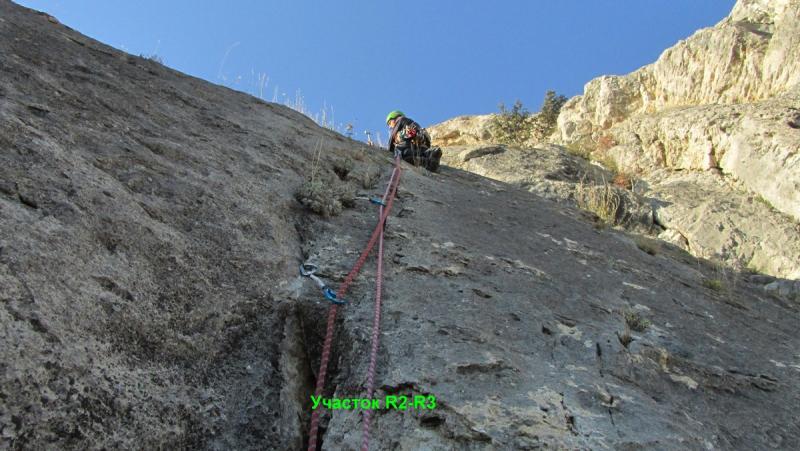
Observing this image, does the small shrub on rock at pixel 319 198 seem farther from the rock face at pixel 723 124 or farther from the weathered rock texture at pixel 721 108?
the weathered rock texture at pixel 721 108

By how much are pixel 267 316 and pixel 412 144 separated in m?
5.32

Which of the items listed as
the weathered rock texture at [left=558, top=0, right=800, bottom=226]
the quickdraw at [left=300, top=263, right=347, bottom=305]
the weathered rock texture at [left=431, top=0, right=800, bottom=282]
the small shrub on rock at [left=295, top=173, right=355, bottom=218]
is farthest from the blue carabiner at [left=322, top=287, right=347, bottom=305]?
the weathered rock texture at [left=558, top=0, right=800, bottom=226]

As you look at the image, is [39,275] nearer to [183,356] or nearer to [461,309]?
[183,356]

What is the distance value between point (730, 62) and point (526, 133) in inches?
219

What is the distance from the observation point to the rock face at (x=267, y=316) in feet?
6.75

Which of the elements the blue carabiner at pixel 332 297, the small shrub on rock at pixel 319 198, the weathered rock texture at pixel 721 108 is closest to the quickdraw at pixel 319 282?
the blue carabiner at pixel 332 297

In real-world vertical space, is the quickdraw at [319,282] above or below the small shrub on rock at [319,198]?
below

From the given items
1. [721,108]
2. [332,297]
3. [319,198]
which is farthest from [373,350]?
[721,108]

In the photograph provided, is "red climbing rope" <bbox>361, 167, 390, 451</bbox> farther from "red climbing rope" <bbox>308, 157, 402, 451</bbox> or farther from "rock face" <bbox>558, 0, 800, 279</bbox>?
"rock face" <bbox>558, 0, 800, 279</bbox>

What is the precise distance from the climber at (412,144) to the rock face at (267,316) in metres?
2.49

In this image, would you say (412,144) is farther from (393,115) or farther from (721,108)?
(721,108)

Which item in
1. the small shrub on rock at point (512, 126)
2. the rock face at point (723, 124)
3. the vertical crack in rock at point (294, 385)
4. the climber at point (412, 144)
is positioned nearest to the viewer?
the vertical crack in rock at point (294, 385)

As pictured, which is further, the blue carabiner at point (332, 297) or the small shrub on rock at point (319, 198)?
the small shrub on rock at point (319, 198)

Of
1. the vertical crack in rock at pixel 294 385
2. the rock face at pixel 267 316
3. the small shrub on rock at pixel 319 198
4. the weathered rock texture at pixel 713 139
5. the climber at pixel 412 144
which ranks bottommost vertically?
the vertical crack in rock at pixel 294 385
